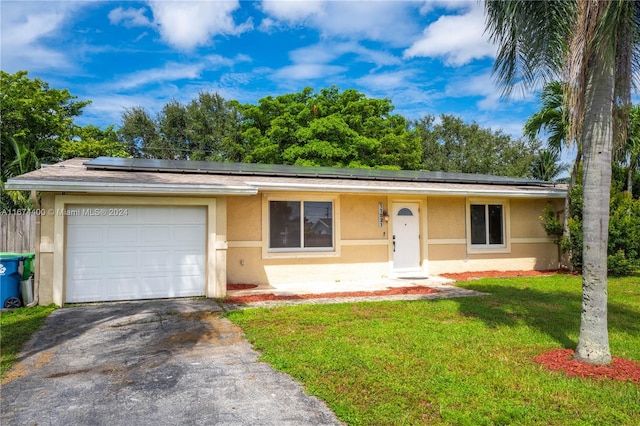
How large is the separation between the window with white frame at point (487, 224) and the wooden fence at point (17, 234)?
12697 mm

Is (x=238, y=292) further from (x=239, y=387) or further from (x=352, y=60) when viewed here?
(x=352, y=60)

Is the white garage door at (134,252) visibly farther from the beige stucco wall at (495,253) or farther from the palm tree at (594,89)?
the beige stucco wall at (495,253)

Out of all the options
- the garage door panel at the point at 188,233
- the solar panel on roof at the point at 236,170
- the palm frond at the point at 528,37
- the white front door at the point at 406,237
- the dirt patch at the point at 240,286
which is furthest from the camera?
the white front door at the point at 406,237

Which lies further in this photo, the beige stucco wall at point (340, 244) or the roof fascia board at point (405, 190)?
the roof fascia board at point (405, 190)

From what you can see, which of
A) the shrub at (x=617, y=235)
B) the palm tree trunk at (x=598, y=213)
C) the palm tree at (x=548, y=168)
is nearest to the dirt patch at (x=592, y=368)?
the palm tree trunk at (x=598, y=213)

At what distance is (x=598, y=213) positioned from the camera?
14.2ft

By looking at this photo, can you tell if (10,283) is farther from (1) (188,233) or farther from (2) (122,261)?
(1) (188,233)

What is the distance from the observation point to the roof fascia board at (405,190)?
9914mm

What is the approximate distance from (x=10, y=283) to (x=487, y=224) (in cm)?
1268

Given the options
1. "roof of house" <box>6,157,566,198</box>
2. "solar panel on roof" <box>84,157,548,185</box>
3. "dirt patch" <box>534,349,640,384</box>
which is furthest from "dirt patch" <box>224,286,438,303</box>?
"dirt patch" <box>534,349,640,384</box>

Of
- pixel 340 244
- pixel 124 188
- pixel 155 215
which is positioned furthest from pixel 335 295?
pixel 124 188

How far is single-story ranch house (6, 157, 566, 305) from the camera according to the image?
26.1 ft

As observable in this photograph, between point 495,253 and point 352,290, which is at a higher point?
point 495,253

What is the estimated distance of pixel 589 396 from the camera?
3.63 meters
